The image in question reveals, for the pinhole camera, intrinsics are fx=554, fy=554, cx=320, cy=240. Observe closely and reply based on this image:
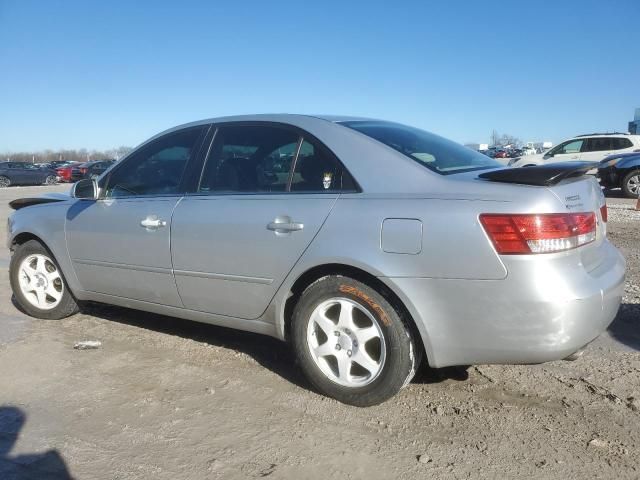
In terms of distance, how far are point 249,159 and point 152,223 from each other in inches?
31.0

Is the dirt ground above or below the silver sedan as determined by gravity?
below

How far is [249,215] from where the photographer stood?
3.26 metres

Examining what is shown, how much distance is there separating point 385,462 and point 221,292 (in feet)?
4.79

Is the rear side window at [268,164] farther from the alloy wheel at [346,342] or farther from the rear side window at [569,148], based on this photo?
the rear side window at [569,148]

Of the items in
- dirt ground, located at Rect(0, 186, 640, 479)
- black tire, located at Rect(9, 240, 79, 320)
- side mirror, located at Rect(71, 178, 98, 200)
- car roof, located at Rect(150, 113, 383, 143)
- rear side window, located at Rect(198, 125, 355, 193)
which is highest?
car roof, located at Rect(150, 113, 383, 143)

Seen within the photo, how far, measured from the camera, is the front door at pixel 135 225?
12.1ft

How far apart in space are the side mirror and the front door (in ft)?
0.18

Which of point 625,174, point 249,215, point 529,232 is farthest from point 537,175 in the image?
point 625,174

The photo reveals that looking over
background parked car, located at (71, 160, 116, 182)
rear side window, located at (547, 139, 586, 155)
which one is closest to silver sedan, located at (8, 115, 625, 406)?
rear side window, located at (547, 139, 586, 155)

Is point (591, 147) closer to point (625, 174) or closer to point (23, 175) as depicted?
point (625, 174)

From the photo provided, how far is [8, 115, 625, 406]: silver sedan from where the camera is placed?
101 inches

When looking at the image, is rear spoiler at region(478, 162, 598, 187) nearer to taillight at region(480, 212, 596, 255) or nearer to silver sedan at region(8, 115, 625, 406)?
silver sedan at region(8, 115, 625, 406)

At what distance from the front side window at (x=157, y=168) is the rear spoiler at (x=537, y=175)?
203cm

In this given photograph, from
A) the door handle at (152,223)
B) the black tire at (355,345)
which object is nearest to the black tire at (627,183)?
the black tire at (355,345)
